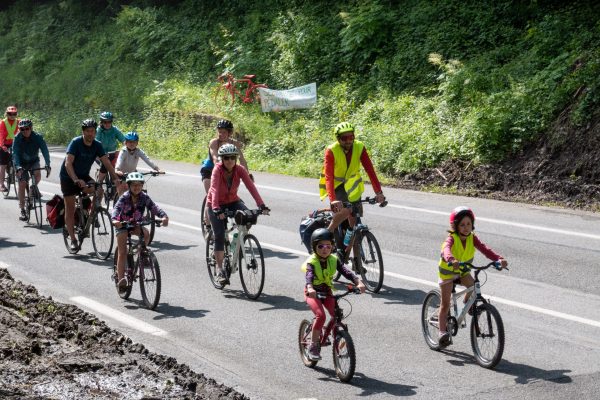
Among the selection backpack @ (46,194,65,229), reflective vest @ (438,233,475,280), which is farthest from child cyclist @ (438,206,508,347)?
backpack @ (46,194,65,229)

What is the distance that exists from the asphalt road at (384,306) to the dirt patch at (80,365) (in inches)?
16.2

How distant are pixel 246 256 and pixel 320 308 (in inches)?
137

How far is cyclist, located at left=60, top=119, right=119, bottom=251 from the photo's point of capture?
601 inches

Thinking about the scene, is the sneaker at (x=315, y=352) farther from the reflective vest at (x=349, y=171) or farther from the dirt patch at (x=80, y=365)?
the reflective vest at (x=349, y=171)

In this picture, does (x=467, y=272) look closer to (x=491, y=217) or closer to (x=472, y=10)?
(x=491, y=217)

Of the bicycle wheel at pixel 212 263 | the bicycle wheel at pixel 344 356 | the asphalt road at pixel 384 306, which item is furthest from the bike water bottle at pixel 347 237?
the bicycle wheel at pixel 344 356

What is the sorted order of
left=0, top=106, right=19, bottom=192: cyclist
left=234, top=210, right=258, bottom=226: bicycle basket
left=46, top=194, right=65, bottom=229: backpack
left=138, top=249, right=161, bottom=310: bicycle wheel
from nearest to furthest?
left=138, top=249, right=161, bottom=310: bicycle wheel < left=234, top=210, right=258, bottom=226: bicycle basket < left=46, top=194, right=65, bottom=229: backpack < left=0, top=106, right=19, bottom=192: cyclist

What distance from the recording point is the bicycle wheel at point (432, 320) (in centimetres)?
976

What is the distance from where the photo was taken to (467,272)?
941cm

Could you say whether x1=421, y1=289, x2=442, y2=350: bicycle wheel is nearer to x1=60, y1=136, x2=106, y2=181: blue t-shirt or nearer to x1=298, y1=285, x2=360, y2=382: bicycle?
x1=298, y1=285, x2=360, y2=382: bicycle

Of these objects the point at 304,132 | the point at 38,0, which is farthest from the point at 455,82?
the point at 38,0

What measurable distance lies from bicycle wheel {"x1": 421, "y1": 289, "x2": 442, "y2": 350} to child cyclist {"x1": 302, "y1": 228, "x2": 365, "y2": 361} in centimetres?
112

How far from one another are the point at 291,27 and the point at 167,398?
85.9 feet

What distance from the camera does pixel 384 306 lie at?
11648mm
